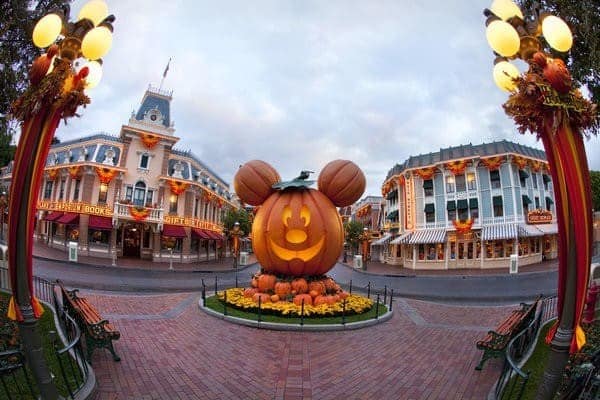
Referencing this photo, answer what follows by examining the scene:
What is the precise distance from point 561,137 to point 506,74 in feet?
2.91

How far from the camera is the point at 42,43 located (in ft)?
12.4

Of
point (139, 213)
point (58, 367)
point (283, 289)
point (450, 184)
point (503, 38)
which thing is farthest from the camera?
point (450, 184)

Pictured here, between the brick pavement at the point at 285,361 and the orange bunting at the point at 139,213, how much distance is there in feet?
65.9

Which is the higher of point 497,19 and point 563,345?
point 497,19

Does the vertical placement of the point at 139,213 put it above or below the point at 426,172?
below

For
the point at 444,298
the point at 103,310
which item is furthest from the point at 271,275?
the point at 444,298

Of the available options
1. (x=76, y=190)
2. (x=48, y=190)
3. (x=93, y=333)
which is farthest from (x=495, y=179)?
(x=48, y=190)

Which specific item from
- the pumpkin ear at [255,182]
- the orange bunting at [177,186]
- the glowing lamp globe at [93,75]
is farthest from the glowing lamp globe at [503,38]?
the orange bunting at [177,186]

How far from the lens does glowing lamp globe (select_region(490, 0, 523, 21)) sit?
379 cm

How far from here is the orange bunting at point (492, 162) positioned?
3045 centimetres

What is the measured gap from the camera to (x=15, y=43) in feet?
26.8

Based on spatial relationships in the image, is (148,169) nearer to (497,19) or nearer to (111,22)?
(111,22)

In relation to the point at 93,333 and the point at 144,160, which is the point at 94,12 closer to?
the point at 93,333

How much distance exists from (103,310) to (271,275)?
5217 millimetres
